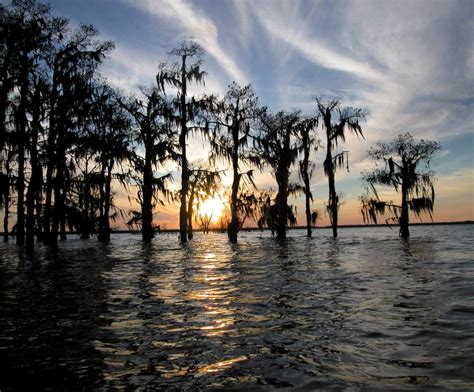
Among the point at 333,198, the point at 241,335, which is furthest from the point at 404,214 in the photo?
the point at 241,335

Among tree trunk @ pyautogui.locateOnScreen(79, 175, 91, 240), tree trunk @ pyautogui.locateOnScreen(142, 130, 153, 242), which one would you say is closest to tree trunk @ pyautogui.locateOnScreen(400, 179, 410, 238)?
tree trunk @ pyautogui.locateOnScreen(142, 130, 153, 242)

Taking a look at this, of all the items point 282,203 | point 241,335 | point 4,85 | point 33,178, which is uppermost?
point 4,85

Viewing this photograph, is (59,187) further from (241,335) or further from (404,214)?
(404,214)

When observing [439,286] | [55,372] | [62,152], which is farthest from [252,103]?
[55,372]

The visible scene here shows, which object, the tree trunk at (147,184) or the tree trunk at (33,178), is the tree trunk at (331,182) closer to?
the tree trunk at (147,184)

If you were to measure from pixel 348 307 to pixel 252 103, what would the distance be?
26775 mm

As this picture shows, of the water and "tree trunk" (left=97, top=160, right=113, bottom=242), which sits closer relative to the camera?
the water

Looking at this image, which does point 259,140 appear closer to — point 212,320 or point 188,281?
point 188,281

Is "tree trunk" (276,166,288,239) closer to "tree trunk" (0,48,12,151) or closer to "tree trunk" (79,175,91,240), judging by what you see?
"tree trunk" (79,175,91,240)

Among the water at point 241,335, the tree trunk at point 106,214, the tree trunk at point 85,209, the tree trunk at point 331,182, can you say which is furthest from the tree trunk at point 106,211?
the water at point 241,335

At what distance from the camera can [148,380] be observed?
3.37 metres

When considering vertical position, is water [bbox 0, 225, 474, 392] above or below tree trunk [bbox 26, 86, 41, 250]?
below

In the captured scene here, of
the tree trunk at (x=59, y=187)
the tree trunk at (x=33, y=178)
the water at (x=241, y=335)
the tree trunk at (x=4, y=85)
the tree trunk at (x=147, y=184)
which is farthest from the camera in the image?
the tree trunk at (x=147, y=184)

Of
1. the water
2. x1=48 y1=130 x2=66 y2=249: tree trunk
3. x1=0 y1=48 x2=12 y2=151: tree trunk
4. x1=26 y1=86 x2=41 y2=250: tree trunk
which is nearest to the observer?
the water
